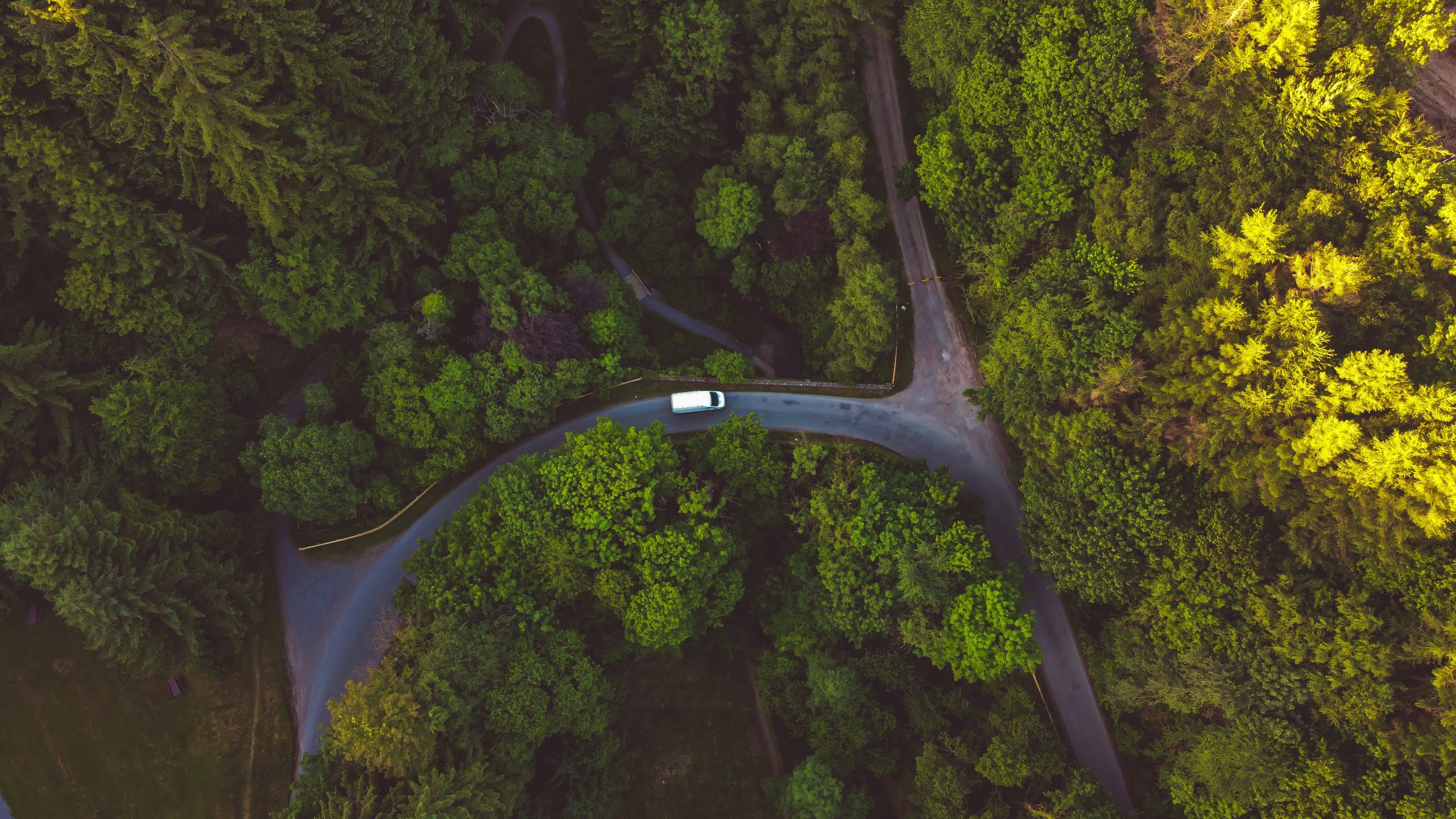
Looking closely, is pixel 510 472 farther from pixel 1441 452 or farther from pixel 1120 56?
pixel 1441 452

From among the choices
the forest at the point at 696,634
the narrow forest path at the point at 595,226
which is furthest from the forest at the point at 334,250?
the forest at the point at 696,634

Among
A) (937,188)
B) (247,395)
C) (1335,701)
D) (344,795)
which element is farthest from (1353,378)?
(247,395)

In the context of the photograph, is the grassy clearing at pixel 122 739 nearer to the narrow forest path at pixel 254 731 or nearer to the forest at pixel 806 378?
the narrow forest path at pixel 254 731

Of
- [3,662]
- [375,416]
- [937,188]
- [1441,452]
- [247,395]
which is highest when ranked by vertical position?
[937,188]

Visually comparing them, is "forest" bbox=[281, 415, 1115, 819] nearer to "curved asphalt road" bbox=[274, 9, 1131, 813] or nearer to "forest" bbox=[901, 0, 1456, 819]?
"curved asphalt road" bbox=[274, 9, 1131, 813]

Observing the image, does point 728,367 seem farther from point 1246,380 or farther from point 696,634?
point 1246,380

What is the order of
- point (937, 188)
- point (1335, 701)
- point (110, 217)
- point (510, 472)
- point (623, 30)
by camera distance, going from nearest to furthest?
point (1335, 701), point (110, 217), point (510, 472), point (937, 188), point (623, 30)
